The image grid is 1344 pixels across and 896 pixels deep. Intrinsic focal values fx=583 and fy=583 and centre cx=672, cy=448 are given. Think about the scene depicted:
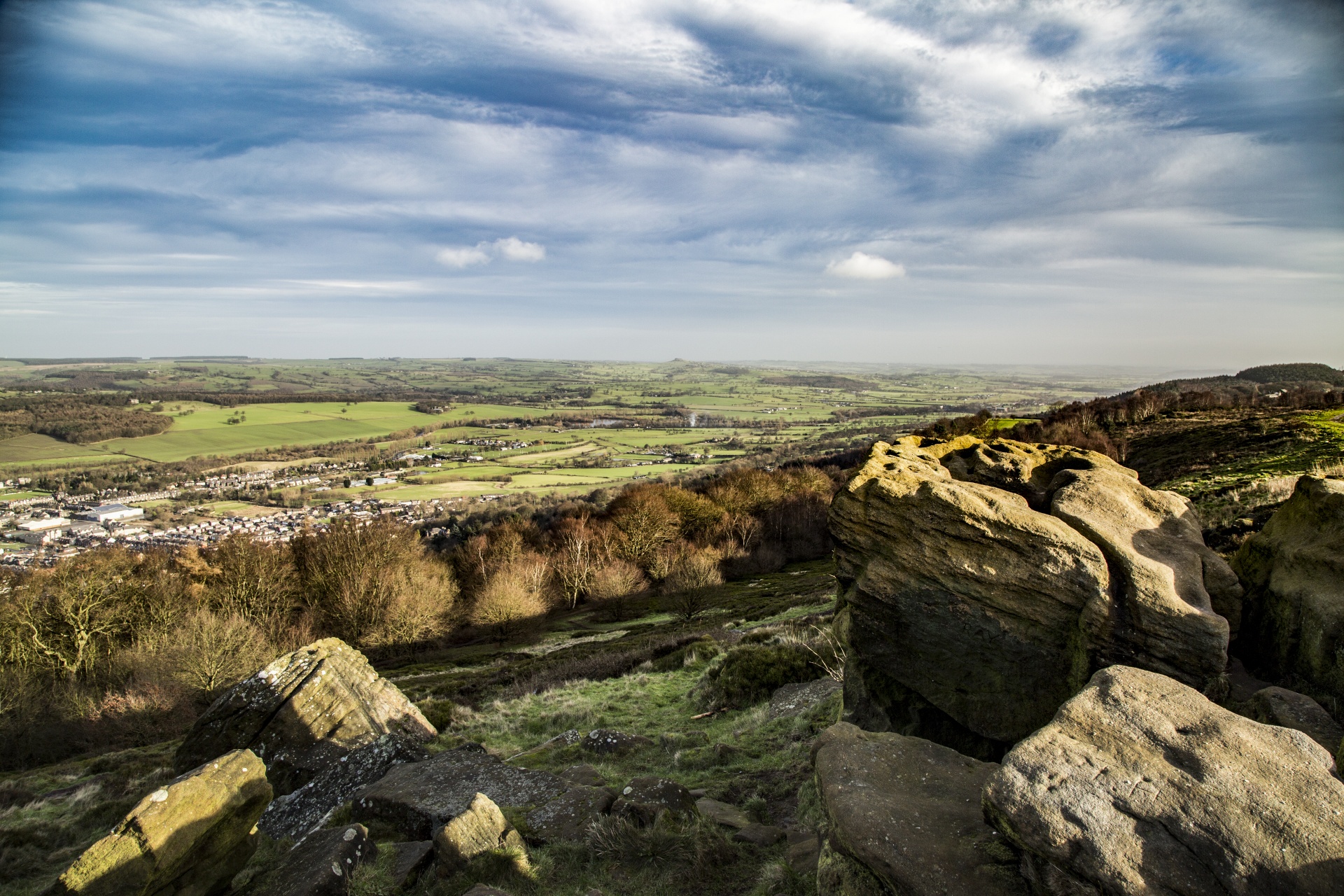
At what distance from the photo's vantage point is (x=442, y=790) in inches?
420

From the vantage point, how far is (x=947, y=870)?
5.16 meters

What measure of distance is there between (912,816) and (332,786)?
12.2 m

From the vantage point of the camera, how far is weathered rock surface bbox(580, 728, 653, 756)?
1398 cm

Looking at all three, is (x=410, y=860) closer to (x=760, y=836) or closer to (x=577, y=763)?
(x=760, y=836)

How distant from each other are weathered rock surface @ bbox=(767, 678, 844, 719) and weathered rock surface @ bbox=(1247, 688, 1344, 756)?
850 cm

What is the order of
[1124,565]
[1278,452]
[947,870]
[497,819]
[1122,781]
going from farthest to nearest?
1. [1278,452]
2. [497,819]
3. [1124,565]
4. [947,870]
5. [1122,781]

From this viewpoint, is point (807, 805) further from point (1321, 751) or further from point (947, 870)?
point (1321, 751)

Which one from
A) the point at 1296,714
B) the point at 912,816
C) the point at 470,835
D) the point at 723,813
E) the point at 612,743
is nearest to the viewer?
the point at 912,816

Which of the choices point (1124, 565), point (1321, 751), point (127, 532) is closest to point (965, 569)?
point (1124, 565)

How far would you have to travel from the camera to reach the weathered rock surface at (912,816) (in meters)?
5.12

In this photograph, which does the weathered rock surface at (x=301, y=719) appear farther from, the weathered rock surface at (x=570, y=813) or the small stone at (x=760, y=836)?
the small stone at (x=760, y=836)

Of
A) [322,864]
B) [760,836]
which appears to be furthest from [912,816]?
[322,864]

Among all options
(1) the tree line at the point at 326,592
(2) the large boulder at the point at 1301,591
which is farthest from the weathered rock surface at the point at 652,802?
(1) the tree line at the point at 326,592

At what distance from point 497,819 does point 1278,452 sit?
21.1 m
